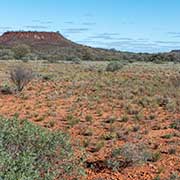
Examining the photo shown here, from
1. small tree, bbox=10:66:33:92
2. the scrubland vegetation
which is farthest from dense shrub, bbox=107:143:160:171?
small tree, bbox=10:66:33:92

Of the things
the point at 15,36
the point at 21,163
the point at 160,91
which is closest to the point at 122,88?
the point at 160,91

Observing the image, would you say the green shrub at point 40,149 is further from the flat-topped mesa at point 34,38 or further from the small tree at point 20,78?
the flat-topped mesa at point 34,38

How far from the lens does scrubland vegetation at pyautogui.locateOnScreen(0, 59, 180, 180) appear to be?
30.5 ft

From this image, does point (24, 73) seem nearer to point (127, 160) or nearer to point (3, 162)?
point (127, 160)

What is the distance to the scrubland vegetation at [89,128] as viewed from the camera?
929 cm

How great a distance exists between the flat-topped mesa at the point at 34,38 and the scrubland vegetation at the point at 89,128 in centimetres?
10645

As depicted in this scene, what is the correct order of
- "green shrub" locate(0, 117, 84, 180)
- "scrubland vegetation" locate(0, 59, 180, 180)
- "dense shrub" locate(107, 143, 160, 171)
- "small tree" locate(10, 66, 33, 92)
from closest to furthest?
"green shrub" locate(0, 117, 84, 180) → "scrubland vegetation" locate(0, 59, 180, 180) → "dense shrub" locate(107, 143, 160, 171) → "small tree" locate(10, 66, 33, 92)

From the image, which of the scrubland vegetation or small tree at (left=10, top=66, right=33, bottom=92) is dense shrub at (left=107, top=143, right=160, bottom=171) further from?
small tree at (left=10, top=66, right=33, bottom=92)

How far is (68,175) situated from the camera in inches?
368

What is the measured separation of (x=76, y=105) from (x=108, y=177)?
1136 centimetres

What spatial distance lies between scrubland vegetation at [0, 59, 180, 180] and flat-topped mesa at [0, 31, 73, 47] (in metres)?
106

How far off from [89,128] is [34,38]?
13011 cm

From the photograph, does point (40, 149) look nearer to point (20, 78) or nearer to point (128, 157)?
point (128, 157)

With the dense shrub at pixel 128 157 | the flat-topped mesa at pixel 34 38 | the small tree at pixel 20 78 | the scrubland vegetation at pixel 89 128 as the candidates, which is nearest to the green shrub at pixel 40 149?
the scrubland vegetation at pixel 89 128
